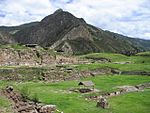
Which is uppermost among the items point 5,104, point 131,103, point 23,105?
point 23,105

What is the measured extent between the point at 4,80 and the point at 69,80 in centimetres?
1569

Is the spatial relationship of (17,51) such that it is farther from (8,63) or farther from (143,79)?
(143,79)

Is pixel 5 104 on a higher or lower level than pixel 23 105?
lower

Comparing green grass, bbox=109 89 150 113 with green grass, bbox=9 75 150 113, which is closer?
green grass, bbox=9 75 150 113

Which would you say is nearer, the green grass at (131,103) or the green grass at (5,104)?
the green grass at (5,104)

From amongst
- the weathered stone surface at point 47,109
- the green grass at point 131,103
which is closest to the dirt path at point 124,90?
the green grass at point 131,103

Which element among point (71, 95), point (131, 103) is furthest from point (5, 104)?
point (131, 103)

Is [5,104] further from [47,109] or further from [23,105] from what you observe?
[47,109]

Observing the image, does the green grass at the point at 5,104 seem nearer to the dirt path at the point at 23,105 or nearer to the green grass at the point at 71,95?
the dirt path at the point at 23,105

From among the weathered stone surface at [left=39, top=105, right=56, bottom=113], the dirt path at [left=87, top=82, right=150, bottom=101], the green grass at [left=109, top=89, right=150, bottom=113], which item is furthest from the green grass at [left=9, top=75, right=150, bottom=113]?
the weathered stone surface at [left=39, top=105, right=56, bottom=113]

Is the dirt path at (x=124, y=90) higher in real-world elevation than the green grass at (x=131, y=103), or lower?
higher

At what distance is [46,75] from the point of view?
9200 cm

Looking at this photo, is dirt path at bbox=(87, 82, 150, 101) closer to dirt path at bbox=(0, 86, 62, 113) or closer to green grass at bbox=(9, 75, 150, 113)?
green grass at bbox=(9, 75, 150, 113)

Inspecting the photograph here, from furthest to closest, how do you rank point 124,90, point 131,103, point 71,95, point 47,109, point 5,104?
point 124,90 → point 71,95 → point 131,103 → point 5,104 → point 47,109
